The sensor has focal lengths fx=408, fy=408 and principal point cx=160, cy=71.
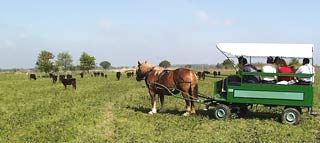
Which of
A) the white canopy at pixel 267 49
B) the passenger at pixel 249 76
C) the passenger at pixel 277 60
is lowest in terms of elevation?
the passenger at pixel 249 76

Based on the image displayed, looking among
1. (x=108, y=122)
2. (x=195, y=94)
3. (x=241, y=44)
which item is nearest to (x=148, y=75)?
(x=195, y=94)

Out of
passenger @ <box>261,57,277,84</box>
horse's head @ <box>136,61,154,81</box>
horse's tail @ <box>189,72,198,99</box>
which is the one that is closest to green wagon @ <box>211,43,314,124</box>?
passenger @ <box>261,57,277,84</box>

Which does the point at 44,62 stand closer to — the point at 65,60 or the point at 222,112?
the point at 65,60

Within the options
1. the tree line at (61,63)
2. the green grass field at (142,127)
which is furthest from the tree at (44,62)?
the green grass field at (142,127)

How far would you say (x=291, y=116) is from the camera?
1414 cm

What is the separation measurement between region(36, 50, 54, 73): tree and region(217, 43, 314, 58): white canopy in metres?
85.9

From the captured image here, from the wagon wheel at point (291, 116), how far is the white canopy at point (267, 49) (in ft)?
6.25

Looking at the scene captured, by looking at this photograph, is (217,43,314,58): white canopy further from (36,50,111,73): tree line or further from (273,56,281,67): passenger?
(36,50,111,73): tree line

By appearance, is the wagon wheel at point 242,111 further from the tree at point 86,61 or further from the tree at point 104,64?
the tree at point 104,64

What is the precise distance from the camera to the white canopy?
13703 mm

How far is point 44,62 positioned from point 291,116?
287 feet

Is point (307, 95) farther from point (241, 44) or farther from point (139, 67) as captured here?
point (139, 67)

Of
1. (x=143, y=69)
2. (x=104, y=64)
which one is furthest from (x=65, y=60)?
(x=143, y=69)

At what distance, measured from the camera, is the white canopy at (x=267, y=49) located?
1370 centimetres
